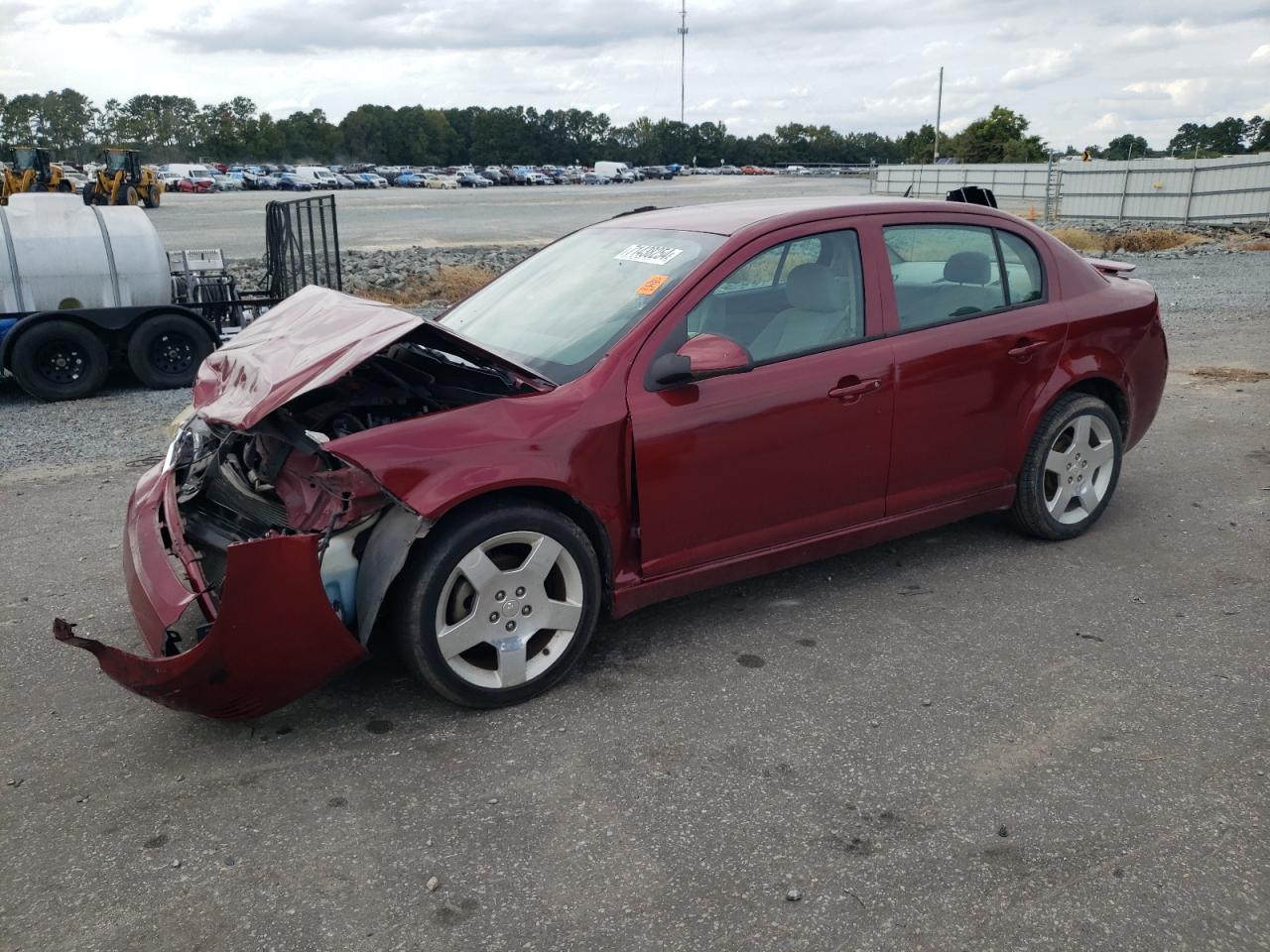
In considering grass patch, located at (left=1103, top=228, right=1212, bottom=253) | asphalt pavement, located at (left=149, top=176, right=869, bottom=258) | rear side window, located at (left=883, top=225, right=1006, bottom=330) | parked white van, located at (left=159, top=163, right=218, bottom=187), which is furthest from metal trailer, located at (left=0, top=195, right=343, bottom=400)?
parked white van, located at (left=159, top=163, right=218, bottom=187)

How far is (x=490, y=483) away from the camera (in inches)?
134

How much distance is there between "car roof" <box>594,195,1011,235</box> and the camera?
4230mm

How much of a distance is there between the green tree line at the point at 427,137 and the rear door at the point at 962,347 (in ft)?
297

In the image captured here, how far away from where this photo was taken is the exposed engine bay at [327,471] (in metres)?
3.43

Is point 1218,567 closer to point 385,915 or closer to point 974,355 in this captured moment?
point 974,355

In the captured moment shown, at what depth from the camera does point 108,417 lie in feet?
28.1

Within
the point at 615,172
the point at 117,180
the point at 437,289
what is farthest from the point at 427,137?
the point at 437,289

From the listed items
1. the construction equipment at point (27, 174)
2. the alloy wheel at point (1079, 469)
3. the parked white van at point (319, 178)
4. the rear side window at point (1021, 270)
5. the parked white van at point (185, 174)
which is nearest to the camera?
the rear side window at point (1021, 270)

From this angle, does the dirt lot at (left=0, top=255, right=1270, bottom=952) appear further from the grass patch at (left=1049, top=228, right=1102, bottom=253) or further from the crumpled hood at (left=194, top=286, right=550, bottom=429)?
the grass patch at (left=1049, top=228, right=1102, bottom=253)

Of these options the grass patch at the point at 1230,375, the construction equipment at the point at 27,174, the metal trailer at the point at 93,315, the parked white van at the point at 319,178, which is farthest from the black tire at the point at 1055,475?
the parked white van at the point at 319,178

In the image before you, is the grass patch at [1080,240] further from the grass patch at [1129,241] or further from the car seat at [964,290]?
the car seat at [964,290]

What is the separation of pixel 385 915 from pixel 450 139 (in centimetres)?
14239

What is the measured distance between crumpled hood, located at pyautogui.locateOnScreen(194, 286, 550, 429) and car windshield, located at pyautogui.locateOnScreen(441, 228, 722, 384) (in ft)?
0.97

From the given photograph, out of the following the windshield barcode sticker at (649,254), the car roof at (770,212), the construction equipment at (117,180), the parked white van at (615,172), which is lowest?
the windshield barcode sticker at (649,254)
